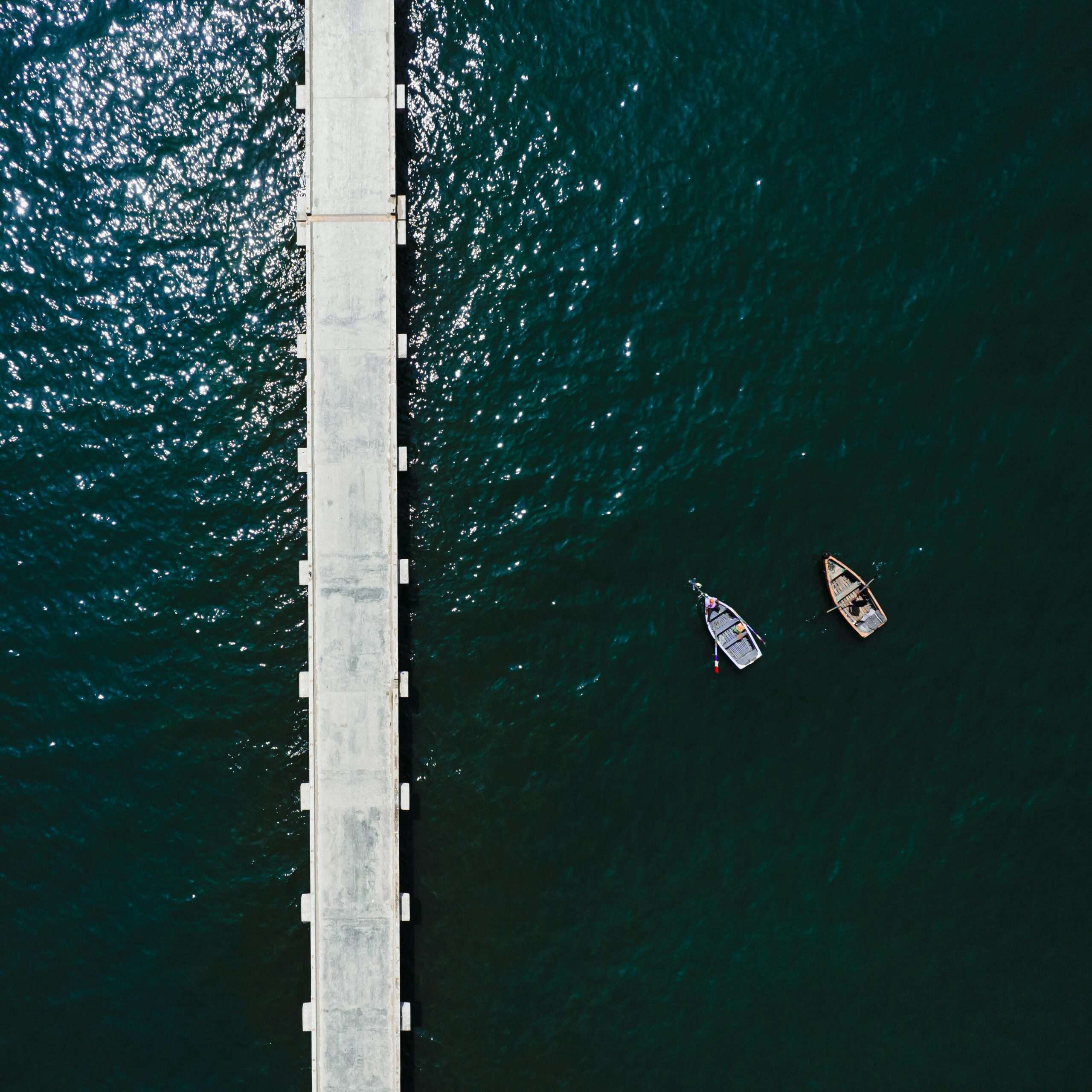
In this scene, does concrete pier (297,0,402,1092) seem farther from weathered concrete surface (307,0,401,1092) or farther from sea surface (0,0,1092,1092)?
sea surface (0,0,1092,1092)

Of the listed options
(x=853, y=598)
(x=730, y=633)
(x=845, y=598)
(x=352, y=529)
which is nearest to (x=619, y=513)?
(x=730, y=633)

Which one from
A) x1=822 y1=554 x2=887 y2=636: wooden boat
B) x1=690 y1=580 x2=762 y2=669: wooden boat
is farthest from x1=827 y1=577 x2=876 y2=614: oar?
x1=690 y1=580 x2=762 y2=669: wooden boat

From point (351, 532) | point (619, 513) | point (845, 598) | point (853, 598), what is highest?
point (351, 532)

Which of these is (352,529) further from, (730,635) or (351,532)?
(730,635)

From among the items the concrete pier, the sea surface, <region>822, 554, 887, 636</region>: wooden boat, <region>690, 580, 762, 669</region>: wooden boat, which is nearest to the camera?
the concrete pier

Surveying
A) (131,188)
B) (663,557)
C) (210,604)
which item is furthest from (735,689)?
(131,188)

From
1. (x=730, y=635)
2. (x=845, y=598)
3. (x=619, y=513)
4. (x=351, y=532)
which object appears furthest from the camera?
(x=619, y=513)

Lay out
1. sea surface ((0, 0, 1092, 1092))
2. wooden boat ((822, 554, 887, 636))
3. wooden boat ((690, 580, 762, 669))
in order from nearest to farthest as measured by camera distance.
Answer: sea surface ((0, 0, 1092, 1092)) < wooden boat ((690, 580, 762, 669)) < wooden boat ((822, 554, 887, 636))
